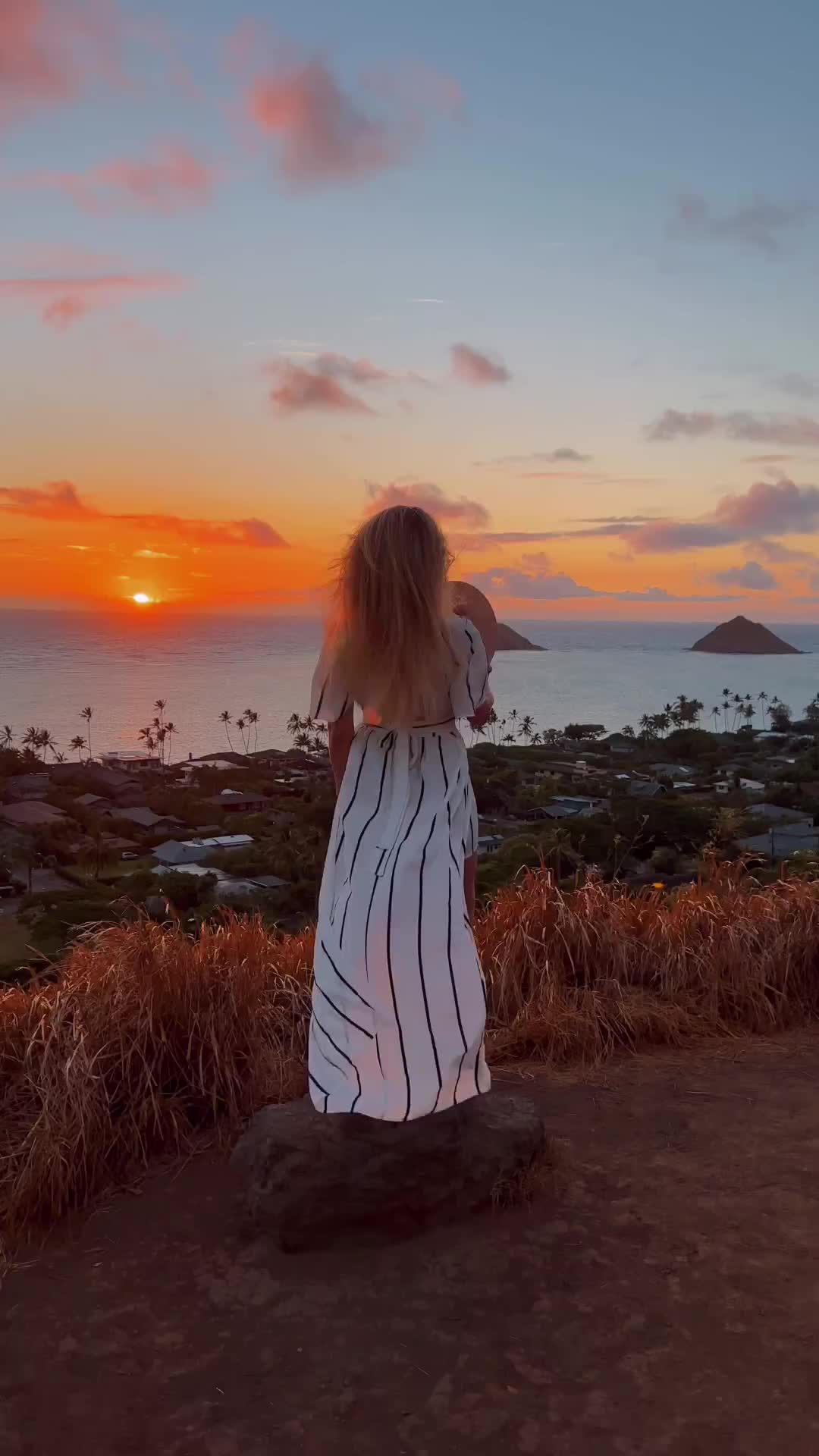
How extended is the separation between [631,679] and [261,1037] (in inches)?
2873

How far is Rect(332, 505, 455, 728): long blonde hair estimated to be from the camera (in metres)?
2.78

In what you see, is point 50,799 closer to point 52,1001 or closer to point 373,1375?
point 52,1001

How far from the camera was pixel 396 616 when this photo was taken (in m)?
2.78

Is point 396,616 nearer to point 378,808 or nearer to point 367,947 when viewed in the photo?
point 378,808

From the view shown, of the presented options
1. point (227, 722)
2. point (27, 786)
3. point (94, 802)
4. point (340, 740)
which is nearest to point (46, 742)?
point (27, 786)

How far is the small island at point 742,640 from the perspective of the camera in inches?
2785

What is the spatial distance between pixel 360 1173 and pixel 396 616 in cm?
153

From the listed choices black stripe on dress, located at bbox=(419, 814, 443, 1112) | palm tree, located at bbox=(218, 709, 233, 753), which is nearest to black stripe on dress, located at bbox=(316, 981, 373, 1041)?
black stripe on dress, located at bbox=(419, 814, 443, 1112)

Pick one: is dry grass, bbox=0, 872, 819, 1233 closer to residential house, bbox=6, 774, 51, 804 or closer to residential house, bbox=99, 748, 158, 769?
residential house, bbox=6, 774, 51, 804

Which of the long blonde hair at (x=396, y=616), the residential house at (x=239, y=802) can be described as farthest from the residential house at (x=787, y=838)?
the residential house at (x=239, y=802)

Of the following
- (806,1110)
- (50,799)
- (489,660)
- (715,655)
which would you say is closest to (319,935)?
(489,660)

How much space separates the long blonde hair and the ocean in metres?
13.6

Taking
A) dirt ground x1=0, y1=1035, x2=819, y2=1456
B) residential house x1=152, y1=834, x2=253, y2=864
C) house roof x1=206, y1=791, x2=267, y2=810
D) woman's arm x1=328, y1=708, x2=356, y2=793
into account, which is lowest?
residential house x1=152, y1=834, x2=253, y2=864

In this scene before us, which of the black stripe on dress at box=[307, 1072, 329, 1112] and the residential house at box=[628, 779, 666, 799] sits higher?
the black stripe on dress at box=[307, 1072, 329, 1112]
